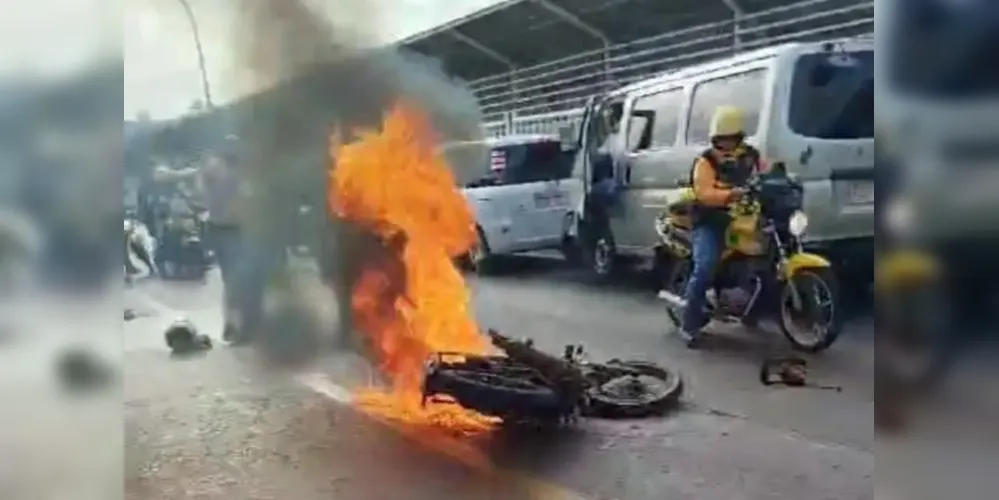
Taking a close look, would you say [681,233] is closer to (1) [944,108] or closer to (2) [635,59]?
(2) [635,59]

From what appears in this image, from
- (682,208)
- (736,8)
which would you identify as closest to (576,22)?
(736,8)

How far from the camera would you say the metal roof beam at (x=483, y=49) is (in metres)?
1.99

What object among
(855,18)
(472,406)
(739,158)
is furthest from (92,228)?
(855,18)

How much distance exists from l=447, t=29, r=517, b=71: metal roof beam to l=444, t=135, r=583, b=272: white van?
0.14m

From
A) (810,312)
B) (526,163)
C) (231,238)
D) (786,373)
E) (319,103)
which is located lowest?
(786,373)

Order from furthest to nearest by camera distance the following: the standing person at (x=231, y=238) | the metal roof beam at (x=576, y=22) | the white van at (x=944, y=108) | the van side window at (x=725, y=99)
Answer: the standing person at (x=231, y=238) → the metal roof beam at (x=576, y=22) → the van side window at (x=725, y=99) → the white van at (x=944, y=108)

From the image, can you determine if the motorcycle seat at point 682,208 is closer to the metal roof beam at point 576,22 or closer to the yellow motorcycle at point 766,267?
the yellow motorcycle at point 766,267

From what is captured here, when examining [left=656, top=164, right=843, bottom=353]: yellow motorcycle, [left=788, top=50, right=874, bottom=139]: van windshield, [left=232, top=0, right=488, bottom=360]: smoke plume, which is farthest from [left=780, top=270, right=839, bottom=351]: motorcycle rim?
[left=232, top=0, right=488, bottom=360]: smoke plume

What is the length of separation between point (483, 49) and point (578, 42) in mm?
175

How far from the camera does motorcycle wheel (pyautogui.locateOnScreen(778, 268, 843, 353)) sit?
1.80m

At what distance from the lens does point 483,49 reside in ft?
6.56

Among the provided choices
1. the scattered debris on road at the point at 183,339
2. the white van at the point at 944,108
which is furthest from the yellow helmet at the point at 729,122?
the scattered debris on road at the point at 183,339

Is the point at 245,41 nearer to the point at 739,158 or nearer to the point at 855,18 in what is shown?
the point at 739,158

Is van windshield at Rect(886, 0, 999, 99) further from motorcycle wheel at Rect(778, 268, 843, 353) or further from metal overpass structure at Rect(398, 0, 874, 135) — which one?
motorcycle wheel at Rect(778, 268, 843, 353)
